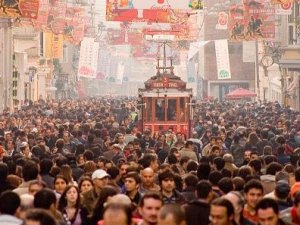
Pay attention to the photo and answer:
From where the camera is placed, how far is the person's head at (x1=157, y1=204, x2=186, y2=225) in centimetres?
940

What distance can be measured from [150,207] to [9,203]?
4.48 feet

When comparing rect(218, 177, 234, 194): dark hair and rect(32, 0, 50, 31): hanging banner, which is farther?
rect(32, 0, 50, 31): hanging banner

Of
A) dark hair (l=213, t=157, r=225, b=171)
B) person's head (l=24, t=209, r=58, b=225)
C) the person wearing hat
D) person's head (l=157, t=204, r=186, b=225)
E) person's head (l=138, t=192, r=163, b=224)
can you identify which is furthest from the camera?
dark hair (l=213, t=157, r=225, b=171)

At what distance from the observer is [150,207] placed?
419 inches

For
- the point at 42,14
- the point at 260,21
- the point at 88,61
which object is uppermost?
the point at 42,14

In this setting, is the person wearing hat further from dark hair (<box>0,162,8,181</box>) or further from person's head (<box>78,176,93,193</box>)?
dark hair (<box>0,162,8,181</box>)

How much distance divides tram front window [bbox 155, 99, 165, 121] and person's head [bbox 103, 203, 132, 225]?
2788 cm

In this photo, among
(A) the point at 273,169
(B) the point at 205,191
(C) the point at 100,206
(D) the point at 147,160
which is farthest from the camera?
(D) the point at 147,160

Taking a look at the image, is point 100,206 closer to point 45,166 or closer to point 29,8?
point 45,166

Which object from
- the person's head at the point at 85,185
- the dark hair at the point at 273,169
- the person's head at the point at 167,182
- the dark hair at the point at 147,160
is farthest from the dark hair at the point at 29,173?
the dark hair at the point at 147,160

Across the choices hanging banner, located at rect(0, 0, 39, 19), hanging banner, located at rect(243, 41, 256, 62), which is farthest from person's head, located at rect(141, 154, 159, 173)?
hanging banner, located at rect(243, 41, 256, 62)

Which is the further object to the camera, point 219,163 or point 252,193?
point 219,163

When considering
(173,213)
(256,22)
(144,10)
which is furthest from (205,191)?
(144,10)

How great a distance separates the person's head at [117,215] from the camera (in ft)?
30.9
